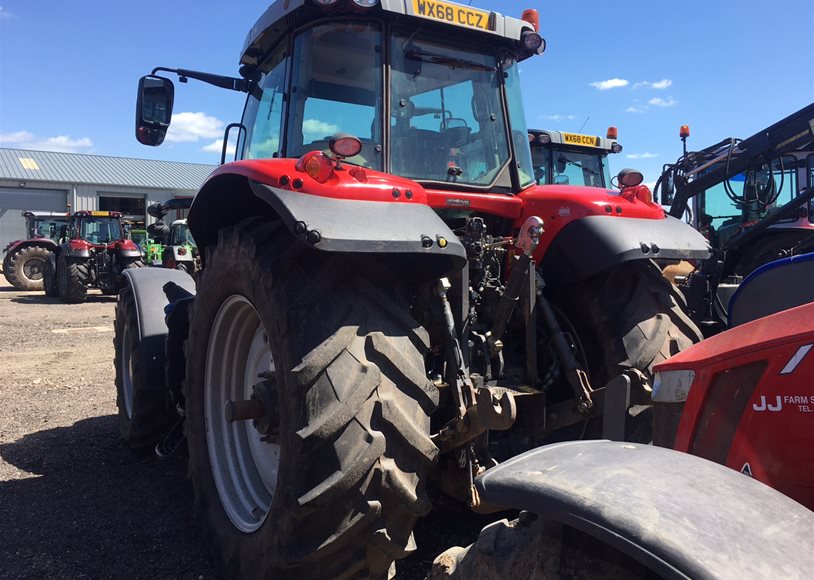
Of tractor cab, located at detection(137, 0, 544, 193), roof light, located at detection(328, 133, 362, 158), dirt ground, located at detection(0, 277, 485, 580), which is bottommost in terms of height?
dirt ground, located at detection(0, 277, 485, 580)

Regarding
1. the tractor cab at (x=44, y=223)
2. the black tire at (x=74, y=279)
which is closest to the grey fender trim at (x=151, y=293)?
the black tire at (x=74, y=279)

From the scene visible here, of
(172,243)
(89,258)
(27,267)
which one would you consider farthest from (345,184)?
(27,267)

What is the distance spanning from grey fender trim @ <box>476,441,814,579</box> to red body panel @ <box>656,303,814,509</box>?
0.56ft

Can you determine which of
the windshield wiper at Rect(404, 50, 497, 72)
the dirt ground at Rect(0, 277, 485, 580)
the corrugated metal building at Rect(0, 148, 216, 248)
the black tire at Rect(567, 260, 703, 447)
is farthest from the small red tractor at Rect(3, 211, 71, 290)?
the black tire at Rect(567, 260, 703, 447)

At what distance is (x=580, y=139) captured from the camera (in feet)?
31.8

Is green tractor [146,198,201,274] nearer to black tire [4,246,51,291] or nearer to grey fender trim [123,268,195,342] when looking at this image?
grey fender trim [123,268,195,342]

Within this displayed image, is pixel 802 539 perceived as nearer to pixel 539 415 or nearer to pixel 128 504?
pixel 539 415

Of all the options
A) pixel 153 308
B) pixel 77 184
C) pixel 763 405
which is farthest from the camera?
pixel 77 184

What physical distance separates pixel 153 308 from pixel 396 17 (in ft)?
8.13

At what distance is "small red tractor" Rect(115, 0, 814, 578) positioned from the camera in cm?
204

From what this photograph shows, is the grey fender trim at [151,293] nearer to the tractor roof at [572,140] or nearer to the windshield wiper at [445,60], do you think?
the windshield wiper at [445,60]

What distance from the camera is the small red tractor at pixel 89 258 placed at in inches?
599

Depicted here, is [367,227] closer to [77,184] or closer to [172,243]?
[172,243]

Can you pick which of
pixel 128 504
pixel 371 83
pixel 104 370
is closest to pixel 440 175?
pixel 371 83
